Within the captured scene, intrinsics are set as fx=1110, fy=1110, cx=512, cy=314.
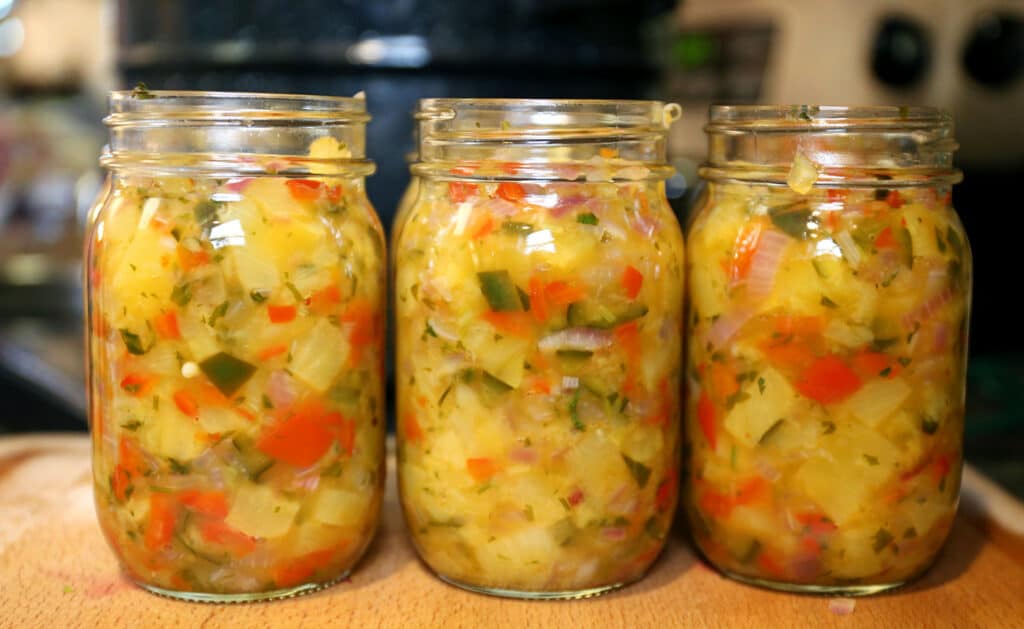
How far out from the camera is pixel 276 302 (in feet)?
3.10

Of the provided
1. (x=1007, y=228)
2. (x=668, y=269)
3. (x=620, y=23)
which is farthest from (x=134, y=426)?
(x=1007, y=228)

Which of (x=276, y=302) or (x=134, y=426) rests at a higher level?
(x=276, y=302)

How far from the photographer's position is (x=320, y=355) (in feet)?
3.18

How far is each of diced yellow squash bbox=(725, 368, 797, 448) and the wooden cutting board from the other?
5.9 inches

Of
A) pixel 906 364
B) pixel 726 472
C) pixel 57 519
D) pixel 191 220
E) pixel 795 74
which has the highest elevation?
pixel 795 74

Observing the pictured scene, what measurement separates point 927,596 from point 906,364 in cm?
22

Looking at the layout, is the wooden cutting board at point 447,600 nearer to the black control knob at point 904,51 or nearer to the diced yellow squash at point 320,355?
the diced yellow squash at point 320,355

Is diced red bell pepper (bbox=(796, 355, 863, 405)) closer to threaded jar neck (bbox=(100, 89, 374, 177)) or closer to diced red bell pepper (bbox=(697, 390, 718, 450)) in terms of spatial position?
diced red bell pepper (bbox=(697, 390, 718, 450))

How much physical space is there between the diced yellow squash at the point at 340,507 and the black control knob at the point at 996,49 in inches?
65.3

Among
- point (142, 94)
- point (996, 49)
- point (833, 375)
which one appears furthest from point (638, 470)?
point (996, 49)

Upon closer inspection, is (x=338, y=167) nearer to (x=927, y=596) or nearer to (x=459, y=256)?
(x=459, y=256)

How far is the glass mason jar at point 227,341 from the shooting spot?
0.94m

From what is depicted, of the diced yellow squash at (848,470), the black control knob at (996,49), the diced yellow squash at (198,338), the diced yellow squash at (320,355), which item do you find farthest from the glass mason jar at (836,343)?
the black control knob at (996,49)

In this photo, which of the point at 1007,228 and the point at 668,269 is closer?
the point at 668,269
